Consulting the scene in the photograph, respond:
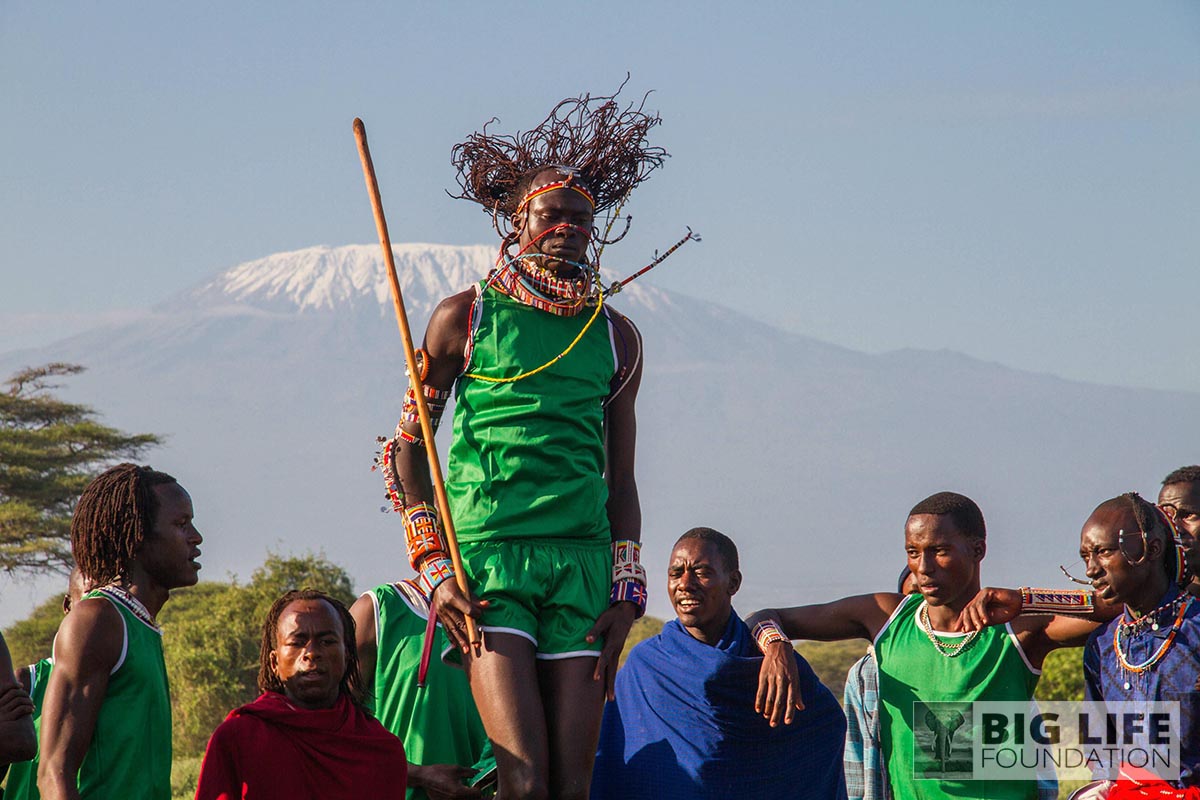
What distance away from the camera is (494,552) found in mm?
5965

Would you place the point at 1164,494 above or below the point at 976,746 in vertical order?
above

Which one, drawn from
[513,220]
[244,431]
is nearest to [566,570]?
[513,220]

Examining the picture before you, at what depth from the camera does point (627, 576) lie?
20.0ft

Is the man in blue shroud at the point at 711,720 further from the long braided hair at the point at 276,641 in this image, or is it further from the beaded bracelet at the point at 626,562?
the long braided hair at the point at 276,641

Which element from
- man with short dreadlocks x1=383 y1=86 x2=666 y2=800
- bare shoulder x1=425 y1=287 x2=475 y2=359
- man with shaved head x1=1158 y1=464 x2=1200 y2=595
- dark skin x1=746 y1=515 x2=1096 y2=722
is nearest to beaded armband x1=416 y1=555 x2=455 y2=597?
man with short dreadlocks x1=383 y1=86 x2=666 y2=800

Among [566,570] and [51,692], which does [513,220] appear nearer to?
[566,570]

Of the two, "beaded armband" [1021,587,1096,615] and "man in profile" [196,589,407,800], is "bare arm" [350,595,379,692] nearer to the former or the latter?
"man in profile" [196,589,407,800]

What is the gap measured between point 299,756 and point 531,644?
2.72ft

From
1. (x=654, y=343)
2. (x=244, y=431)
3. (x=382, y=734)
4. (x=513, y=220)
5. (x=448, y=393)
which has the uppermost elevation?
(x=654, y=343)

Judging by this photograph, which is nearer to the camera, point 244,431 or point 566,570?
point 566,570

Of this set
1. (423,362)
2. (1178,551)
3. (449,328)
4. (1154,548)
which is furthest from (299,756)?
(1178,551)

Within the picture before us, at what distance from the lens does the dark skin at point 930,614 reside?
714 centimetres

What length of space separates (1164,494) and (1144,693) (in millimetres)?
1548

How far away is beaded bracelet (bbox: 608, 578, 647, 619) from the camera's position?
6.05 m
